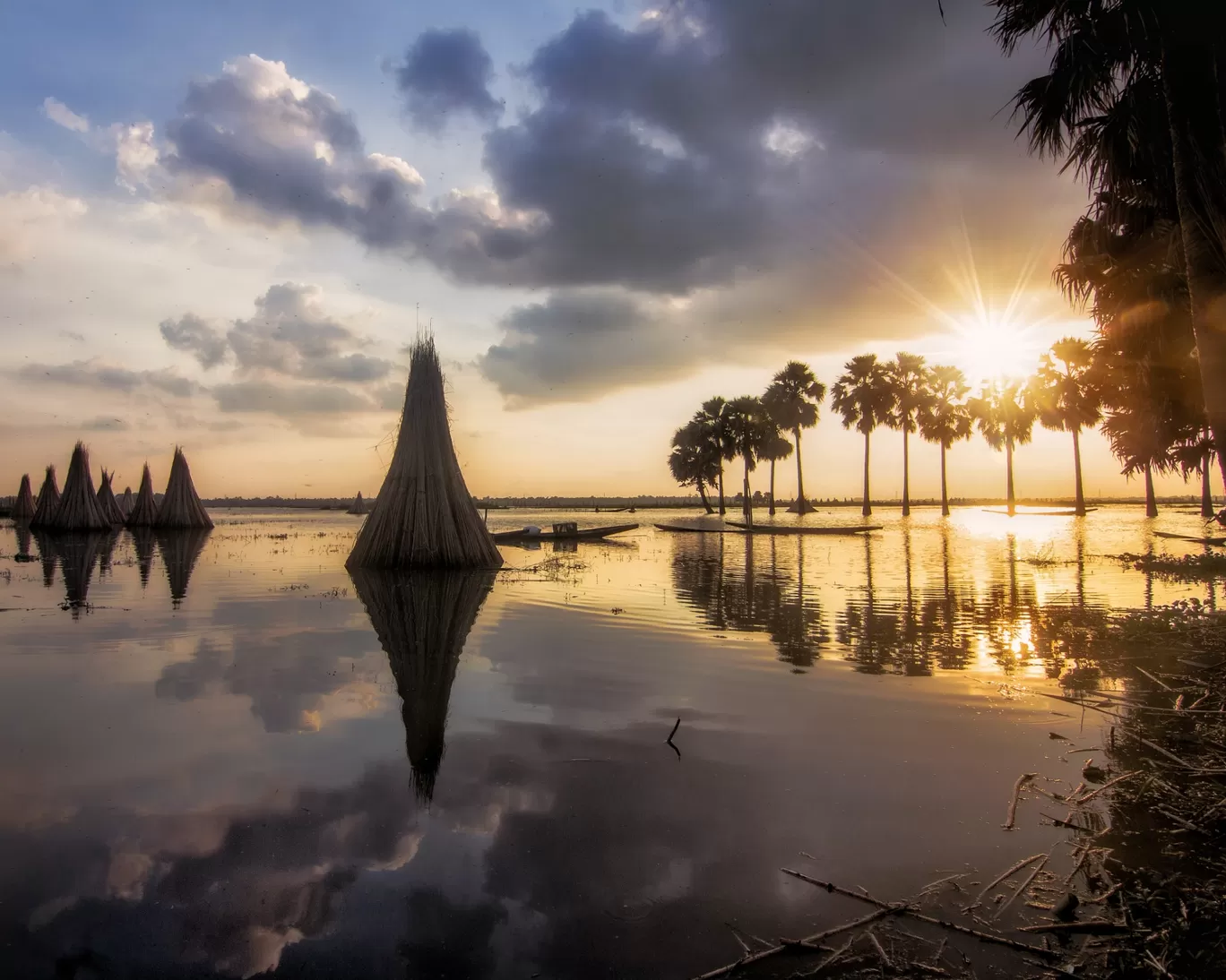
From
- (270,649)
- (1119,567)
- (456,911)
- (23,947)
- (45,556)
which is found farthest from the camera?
(45,556)

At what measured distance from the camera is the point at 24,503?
6075 centimetres

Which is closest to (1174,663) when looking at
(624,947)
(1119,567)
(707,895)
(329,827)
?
(707,895)

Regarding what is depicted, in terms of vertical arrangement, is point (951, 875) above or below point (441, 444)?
below

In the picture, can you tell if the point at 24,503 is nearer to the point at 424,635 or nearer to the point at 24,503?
the point at 24,503

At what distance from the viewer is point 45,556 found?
25516 mm

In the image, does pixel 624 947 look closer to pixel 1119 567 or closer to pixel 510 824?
pixel 510 824

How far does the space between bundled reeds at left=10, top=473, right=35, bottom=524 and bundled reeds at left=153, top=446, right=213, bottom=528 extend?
2230cm

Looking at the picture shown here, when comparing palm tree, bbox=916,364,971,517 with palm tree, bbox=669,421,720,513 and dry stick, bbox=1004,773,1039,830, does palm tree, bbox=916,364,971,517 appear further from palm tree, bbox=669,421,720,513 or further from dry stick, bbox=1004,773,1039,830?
dry stick, bbox=1004,773,1039,830

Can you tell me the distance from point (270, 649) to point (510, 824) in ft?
21.1

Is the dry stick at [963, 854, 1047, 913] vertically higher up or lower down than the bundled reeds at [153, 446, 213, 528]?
lower down

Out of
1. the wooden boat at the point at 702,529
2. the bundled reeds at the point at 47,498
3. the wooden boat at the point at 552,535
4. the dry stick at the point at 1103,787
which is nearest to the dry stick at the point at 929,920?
the dry stick at the point at 1103,787

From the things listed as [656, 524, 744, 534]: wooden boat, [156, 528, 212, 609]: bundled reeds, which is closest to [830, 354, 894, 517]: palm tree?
[656, 524, 744, 534]: wooden boat

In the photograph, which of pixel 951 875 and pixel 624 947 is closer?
pixel 624 947

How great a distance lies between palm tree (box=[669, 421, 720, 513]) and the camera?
66.4 metres
